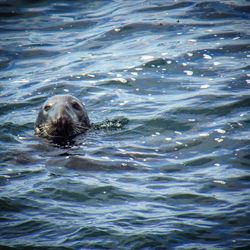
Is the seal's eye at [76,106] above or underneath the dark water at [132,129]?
above

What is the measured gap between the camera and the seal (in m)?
9.41

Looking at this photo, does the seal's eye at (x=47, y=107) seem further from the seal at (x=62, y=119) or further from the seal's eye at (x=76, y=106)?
the seal's eye at (x=76, y=106)

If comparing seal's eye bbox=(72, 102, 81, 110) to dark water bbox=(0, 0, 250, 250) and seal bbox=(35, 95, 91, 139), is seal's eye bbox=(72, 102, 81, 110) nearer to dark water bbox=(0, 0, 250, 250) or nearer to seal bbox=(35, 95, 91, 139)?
A: seal bbox=(35, 95, 91, 139)

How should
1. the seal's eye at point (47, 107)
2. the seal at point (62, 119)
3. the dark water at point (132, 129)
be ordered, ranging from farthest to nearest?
the seal's eye at point (47, 107) < the seal at point (62, 119) < the dark water at point (132, 129)

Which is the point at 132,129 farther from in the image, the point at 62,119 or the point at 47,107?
the point at 47,107

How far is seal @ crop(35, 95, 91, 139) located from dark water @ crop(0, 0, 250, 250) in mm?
217

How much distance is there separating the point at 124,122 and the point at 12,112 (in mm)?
2188

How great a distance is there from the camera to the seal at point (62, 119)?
371 inches

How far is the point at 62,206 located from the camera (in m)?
6.89

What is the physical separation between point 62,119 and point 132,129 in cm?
115

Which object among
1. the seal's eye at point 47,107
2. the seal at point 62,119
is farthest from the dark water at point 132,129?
the seal's eye at point 47,107

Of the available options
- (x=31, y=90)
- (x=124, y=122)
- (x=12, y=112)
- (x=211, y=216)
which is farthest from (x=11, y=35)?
(x=211, y=216)

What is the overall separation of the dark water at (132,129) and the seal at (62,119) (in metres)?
0.22

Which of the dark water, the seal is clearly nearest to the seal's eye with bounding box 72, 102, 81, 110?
the seal
